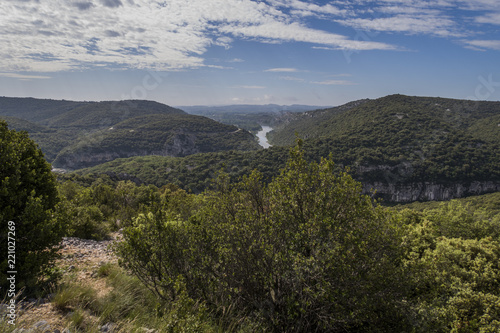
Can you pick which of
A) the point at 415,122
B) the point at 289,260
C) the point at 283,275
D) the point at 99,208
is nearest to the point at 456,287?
the point at 289,260

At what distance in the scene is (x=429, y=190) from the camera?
→ 129 metres

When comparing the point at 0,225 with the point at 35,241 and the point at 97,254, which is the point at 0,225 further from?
the point at 97,254

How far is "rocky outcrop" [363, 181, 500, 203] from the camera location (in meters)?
124

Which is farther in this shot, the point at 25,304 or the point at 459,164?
the point at 459,164

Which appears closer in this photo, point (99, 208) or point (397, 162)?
point (99, 208)

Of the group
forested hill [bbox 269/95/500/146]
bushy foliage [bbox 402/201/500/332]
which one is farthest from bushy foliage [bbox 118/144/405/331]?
forested hill [bbox 269/95/500/146]

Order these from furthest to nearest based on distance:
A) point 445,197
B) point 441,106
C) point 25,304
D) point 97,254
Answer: point 441,106, point 445,197, point 97,254, point 25,304

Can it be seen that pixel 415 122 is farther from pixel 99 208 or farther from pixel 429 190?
pixel 99 208

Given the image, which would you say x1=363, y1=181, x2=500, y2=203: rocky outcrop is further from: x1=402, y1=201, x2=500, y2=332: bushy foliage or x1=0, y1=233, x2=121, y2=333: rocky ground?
x1=0, y1=233, x2=121, y2=333: rocky ground

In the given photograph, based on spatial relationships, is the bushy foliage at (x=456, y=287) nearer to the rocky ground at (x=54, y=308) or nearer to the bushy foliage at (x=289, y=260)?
the bushy foliage at (x=289, y=260)

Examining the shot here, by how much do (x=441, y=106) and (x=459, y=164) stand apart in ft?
313

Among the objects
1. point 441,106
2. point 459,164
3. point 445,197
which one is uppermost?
point 441,106

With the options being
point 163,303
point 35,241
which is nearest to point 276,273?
point 163,303

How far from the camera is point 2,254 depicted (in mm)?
6719
